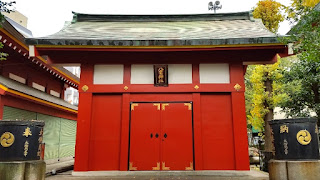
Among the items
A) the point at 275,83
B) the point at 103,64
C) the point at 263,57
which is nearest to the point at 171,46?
the point at 103,64

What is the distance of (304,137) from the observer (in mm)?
5773

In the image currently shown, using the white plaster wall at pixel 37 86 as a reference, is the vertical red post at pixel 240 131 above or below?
below

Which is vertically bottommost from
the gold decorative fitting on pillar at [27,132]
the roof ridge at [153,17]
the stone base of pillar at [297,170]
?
the stone base of pillar at [297,170]

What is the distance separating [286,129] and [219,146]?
8.99 ft

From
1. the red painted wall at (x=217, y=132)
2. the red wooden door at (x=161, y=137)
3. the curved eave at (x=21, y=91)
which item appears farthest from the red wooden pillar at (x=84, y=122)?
the red painted wall at (x=217, y=132)

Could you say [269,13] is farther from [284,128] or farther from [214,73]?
[284,128]

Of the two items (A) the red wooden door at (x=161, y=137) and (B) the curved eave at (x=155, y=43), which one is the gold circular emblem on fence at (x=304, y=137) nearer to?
(B) the curved eave at (x=155, y=43)

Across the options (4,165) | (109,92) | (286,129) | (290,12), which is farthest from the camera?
(109,92)

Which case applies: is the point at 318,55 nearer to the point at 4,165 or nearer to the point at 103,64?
→ the point at 103,64

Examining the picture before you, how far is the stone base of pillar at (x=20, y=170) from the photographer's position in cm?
523

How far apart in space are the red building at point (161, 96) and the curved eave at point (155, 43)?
0.10 ft

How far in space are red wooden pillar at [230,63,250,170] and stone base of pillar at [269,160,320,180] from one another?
215 cm

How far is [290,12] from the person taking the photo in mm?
6953

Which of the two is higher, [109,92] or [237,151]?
[109,92]
